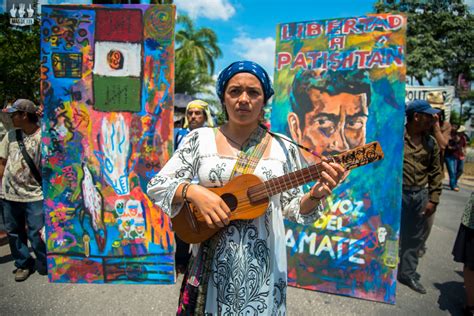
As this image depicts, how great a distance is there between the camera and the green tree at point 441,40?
720 inches

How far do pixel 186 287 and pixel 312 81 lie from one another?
222 centimetres

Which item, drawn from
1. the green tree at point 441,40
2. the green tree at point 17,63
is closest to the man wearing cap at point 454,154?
the green tree at point 441,40

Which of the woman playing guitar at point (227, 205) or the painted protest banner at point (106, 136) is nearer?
the woman playing guitar at point (227, 205)

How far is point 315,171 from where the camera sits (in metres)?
1.37

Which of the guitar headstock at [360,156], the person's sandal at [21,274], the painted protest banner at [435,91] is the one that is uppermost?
the painted protest banner at [435,91]

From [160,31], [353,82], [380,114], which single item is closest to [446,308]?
[380,114]

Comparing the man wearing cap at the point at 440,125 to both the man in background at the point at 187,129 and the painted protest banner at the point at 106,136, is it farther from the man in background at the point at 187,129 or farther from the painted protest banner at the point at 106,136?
the painted protest banner at the point at 106,136

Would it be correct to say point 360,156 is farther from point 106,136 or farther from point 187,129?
point 187,129

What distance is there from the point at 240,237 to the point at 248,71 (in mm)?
753

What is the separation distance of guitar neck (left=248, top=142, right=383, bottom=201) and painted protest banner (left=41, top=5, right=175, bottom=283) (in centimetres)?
166

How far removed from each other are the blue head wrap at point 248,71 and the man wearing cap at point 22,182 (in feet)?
8.92

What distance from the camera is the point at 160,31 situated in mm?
2766
